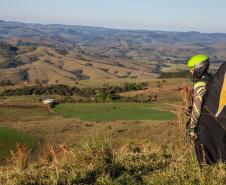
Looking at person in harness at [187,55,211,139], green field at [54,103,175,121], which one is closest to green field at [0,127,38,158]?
green field at [54,103,175,121]

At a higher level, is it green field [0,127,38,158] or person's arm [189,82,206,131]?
person's arm [189,82,206,131]

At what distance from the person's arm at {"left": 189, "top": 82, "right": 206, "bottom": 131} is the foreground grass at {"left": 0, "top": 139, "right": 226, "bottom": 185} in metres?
0.59

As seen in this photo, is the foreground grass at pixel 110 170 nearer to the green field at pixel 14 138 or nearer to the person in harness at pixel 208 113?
the person in harness at pixel 208 113

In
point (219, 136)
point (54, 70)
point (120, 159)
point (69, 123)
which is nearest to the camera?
point (219, 136)

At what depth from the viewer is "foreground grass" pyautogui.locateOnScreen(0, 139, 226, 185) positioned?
572cm

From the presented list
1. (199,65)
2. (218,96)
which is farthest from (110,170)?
(218,96)

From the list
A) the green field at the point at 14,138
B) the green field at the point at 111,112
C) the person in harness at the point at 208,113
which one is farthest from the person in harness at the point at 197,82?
the green field at the point at 111,112

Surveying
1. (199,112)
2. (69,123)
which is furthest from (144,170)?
(69,123)

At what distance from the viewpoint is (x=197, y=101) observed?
555 cm

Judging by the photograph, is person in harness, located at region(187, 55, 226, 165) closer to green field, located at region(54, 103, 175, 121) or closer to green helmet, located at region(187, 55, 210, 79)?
green helmet, located at region(187, 55, 210, 79)

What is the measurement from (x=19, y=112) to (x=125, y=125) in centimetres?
2468

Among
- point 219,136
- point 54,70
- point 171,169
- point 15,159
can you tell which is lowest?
point 54,70

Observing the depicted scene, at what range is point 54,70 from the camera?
194 m

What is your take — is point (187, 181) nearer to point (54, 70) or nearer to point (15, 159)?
point (15, 159)
